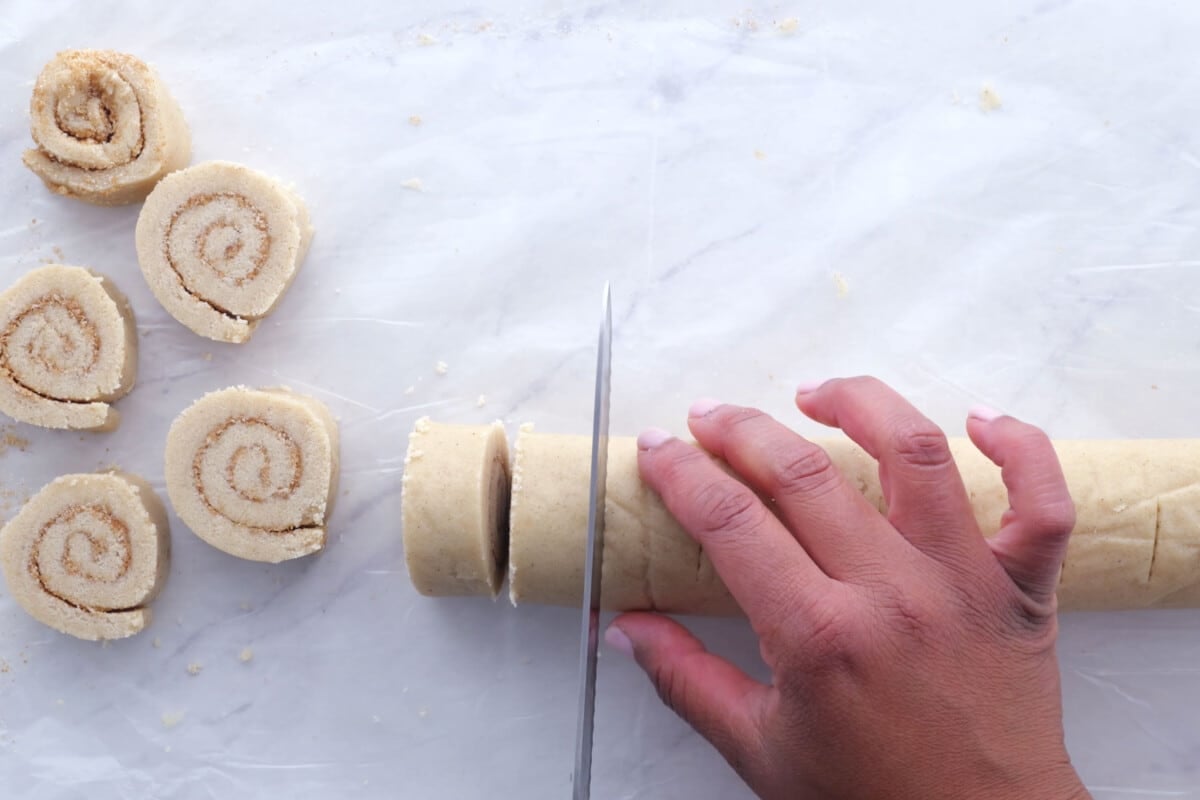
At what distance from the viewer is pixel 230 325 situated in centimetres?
226

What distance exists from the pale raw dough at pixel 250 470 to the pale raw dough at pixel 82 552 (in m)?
0.15

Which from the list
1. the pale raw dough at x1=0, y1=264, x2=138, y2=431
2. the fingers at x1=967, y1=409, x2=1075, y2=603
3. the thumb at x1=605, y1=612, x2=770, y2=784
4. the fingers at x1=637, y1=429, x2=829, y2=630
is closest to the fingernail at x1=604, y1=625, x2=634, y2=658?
the thumb at x1=605, y1=612, x2=770, y2=784

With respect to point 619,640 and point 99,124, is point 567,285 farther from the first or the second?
point 99,124

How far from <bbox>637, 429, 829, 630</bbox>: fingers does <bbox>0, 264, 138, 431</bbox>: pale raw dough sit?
1.36 meters

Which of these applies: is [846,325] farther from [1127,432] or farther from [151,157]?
[151,157]

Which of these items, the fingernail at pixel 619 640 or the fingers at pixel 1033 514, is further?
the fingernail at pixel 619 640

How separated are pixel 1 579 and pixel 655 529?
5.34ft

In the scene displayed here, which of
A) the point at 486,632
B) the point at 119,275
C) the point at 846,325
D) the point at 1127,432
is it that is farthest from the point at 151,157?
the point at 1127,432

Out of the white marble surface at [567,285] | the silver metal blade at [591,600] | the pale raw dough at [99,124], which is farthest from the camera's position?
the white marble surface at [567,285]

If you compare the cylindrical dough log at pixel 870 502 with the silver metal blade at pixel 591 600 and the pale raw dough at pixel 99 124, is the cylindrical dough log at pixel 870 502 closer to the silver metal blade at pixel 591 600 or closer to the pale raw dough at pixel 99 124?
the silver metal blade at pixel 591 600

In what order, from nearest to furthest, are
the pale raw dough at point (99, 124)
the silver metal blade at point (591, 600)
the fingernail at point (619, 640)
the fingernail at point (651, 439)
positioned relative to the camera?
the silver metal blade at point (591, 600)
the fingernail at point (651, 439)
the fingernail at point (619, 640)
the pale raw dough at point (99, 124)

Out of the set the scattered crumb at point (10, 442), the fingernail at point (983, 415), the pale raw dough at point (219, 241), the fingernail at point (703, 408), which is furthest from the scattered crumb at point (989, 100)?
the scattered crumb at point (10, 442)

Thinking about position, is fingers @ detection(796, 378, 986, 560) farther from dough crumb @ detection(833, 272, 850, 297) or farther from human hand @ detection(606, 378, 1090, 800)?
dough crumb @ detection(833, 272, 850, 297)

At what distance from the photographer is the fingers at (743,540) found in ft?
5.63
